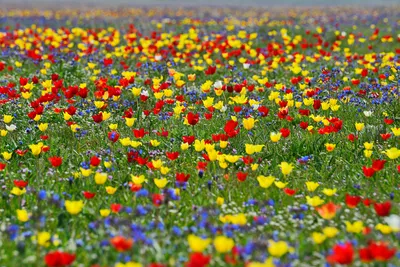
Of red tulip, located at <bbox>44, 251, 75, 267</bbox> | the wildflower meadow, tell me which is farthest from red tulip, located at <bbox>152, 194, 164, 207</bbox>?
red tulip, located at <bbox>44, 251, 75, 267</bbox>

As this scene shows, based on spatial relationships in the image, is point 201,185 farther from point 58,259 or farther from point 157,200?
point 58,259

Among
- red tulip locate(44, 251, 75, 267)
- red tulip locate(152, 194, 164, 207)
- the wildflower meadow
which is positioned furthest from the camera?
red tulip locate(152, 194, 164, 207)

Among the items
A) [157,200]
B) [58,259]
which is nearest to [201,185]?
[157,200]

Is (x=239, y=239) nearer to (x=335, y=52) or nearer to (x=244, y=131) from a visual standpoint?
(x=244, y=131)

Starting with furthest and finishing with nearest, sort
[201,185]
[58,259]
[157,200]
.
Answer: [201,185], [157,200], [58,259]

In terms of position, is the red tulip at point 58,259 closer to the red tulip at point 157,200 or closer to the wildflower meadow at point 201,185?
the wildflower meadow at point 201,185

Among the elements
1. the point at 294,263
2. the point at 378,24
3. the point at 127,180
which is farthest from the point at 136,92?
the point at 378,24

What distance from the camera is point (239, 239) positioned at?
389 cm

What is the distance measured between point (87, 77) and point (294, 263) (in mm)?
6805

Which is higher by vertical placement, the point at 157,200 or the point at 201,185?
the point at 157,200

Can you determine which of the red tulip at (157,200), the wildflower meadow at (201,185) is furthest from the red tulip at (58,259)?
the red tulip at (157,200)

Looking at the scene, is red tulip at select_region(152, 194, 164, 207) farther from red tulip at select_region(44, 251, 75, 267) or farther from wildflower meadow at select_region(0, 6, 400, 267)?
red tulip at select_region(44, 251, 75, 267)

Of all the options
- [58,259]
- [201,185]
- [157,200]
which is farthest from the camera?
[201,185]

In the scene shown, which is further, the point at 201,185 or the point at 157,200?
the point at 201,185
